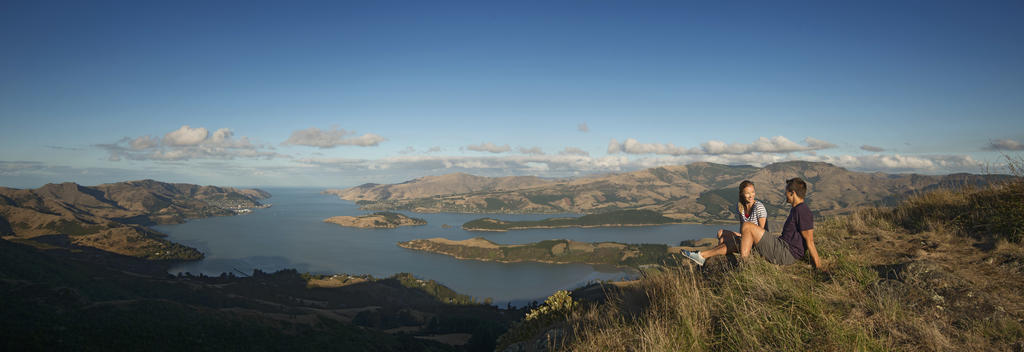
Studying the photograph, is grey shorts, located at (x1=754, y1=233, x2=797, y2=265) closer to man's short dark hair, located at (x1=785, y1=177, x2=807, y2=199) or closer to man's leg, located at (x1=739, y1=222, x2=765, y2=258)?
man's leg, located at (x1=739, y1=222, x2=765, y2=258)

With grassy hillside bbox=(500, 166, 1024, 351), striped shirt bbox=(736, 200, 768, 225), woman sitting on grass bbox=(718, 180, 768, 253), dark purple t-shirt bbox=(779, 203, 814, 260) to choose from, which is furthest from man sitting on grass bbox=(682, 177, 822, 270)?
striped shirt bbox=(736, 200, 768, 225)

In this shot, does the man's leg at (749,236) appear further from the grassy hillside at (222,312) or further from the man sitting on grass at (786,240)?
the grassy hillside at (222,312)

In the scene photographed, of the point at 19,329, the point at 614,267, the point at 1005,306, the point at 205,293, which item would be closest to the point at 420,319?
the point at 205,293

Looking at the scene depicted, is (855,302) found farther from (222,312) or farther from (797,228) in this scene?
(222,312)

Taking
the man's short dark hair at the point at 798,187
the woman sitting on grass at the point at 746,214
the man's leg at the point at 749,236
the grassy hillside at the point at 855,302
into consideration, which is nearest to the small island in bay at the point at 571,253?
the woman sitting on grass at the point at 746,214

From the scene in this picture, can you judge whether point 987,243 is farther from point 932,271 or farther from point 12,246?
point 12,246
